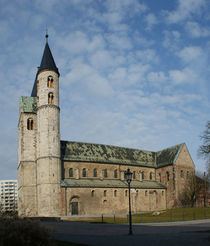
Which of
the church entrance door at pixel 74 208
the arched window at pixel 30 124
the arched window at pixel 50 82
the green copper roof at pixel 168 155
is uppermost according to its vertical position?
the arched window at pixel 50 82

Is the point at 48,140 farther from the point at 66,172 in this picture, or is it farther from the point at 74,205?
the point at 74,205

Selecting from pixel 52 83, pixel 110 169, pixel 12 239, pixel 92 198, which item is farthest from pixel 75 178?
pixel 12 239

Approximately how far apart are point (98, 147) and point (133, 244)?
170 ft

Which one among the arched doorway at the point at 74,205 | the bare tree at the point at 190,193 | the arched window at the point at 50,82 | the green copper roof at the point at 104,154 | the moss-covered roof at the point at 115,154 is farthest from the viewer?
the bare tree at the point at 190,193

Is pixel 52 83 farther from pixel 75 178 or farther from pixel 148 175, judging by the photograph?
pixel 148 175

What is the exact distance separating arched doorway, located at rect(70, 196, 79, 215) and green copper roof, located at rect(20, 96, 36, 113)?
17.8 m

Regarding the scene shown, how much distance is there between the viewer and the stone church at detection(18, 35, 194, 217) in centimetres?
5509

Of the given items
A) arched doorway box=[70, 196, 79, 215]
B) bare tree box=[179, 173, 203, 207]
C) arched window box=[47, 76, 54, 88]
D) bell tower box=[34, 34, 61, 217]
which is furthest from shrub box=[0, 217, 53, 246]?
bare tree box=[179, 173, 203, 207]

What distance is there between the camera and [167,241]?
1844 cm

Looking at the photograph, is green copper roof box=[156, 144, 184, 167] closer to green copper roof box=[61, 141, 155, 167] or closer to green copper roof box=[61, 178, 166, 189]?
green copper roof box=[61, 141, 155, 167]

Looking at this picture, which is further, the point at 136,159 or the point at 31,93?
the point at 136,159

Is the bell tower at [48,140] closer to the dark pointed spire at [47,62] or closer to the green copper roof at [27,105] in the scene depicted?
the dark pointed spire at [47,62]

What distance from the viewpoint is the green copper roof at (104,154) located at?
63319 millimetres

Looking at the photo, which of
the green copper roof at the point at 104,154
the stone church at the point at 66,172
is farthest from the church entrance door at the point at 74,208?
the green copper roof at the point at 104,154
